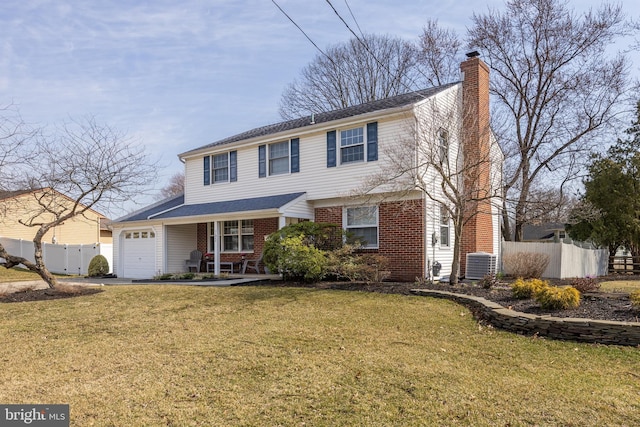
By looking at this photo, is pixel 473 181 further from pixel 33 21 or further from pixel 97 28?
pixel 33 21

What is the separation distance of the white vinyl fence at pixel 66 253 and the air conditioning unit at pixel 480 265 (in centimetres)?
1716

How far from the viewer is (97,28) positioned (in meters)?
9.78

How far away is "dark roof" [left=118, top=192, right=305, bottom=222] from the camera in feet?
50.3

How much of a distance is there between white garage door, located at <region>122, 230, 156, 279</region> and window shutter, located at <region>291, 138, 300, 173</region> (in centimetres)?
675

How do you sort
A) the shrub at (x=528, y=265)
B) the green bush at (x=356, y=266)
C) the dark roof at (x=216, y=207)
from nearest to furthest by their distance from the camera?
the green bush at (x=356, y=266) → the shrub at (x=528, y=265) → the dark roof at (x=216, y=207)

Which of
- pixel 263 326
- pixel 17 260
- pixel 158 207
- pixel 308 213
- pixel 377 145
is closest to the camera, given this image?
pixel 263 326

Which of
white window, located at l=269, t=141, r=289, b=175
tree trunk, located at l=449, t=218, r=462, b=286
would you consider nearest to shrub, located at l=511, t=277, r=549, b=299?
tree trunk, located at l=449, t=218, r=462, b=286

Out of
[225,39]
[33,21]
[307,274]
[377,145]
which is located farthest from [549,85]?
[33,21]

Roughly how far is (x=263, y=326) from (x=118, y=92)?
28.3 feet

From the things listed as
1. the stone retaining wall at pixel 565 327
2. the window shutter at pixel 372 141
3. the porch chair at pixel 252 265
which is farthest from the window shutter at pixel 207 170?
the stone retaining wall at pixel 565 327

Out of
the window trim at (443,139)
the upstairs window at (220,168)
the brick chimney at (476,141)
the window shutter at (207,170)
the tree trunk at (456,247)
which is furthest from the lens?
the window shutter at (207,170)

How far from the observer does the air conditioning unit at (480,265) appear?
45.9 feet

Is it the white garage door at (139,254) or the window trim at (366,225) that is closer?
the window trim at (366,225)
